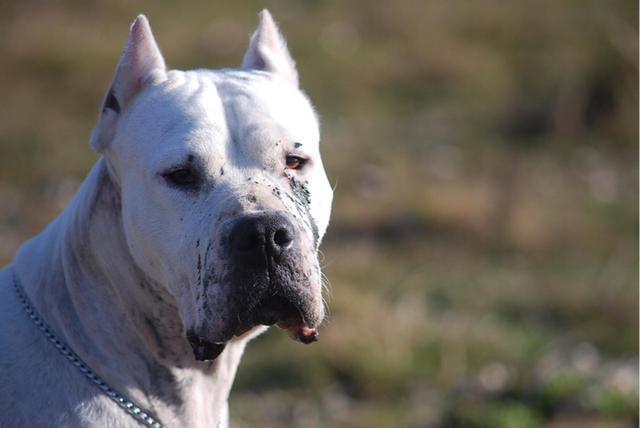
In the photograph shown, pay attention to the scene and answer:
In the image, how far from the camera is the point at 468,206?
951 centimetres

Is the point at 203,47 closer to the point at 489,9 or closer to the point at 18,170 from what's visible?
the point at 18,170

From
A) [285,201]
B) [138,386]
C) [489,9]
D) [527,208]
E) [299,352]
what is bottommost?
[489,9]

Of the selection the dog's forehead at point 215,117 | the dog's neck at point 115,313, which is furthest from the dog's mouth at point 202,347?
the dog's forehead at point 215,117

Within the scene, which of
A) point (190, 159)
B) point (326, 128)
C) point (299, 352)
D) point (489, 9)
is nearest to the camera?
point (190, 159)

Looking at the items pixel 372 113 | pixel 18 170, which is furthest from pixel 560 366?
pixel 372 113

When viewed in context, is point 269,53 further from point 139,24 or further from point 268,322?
point 268,322

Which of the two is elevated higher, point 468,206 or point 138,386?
point 138,386

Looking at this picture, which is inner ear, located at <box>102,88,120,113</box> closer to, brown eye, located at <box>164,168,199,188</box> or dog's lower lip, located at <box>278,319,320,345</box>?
brown eye, located at <box>164,168,199,188</box>

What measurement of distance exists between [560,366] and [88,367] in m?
3.58

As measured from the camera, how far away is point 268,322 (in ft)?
9.59

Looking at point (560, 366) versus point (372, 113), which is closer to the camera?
point (560, 366)

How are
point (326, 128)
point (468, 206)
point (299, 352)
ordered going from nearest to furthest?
point (299, 352)
point (468, 206)
point (326, 128)

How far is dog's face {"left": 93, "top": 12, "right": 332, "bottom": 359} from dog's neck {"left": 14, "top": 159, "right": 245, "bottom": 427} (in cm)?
9

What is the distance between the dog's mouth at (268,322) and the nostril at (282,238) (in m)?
0.16
